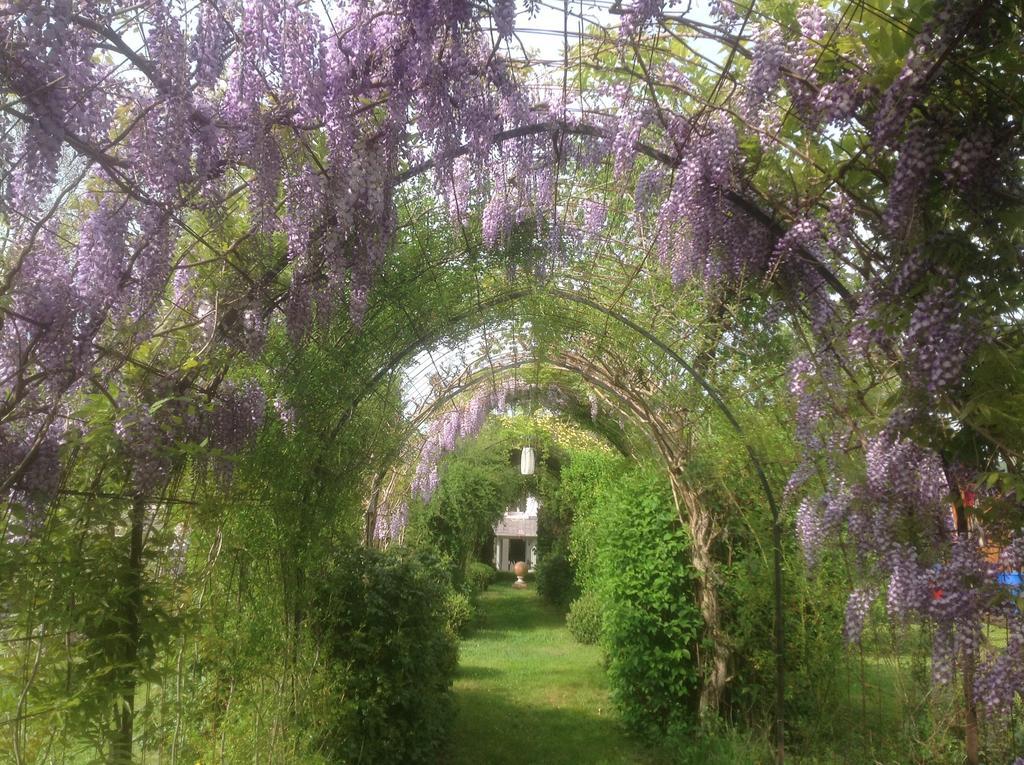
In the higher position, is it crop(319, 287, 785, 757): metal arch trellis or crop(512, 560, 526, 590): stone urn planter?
crop(319, 287, 785, 757): metal arch trellis

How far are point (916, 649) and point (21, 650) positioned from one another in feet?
11.0

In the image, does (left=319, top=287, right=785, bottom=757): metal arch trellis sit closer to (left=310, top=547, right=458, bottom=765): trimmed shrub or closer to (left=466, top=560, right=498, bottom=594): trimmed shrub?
(left=310, top=547, right=458, bottom=765): trimmed shrub

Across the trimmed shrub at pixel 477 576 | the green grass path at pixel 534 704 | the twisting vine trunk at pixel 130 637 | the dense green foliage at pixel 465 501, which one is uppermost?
the dense green foliage at pixel 465 501

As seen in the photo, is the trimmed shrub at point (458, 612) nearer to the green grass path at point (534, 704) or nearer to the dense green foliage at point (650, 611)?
the green grass path at point (534, 704)

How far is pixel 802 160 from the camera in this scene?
256 centimetres

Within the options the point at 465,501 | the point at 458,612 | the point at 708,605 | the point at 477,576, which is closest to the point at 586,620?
the point at 458,612

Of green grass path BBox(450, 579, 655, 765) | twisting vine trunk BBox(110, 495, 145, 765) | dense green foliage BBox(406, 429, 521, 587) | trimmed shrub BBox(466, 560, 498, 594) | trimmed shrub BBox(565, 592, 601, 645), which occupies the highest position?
dense green foliage BBox(406, 429, 521, 587)

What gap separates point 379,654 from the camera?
4262 millimetres

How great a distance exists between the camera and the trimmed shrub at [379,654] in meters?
4.01

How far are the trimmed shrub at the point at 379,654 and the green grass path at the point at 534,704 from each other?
0.78 metres

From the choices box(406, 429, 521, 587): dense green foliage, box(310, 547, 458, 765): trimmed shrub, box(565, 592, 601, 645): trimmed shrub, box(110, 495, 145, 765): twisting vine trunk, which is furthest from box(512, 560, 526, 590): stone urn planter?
box(110, 495, 145, 765): twisting vine trunk

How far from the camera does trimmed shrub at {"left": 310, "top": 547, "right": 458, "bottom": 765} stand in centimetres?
401

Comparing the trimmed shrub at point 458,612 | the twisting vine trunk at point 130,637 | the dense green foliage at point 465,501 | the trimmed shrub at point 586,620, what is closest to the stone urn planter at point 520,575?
the dense green foliage at point 465,501

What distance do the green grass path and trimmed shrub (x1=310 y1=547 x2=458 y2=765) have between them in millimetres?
776
